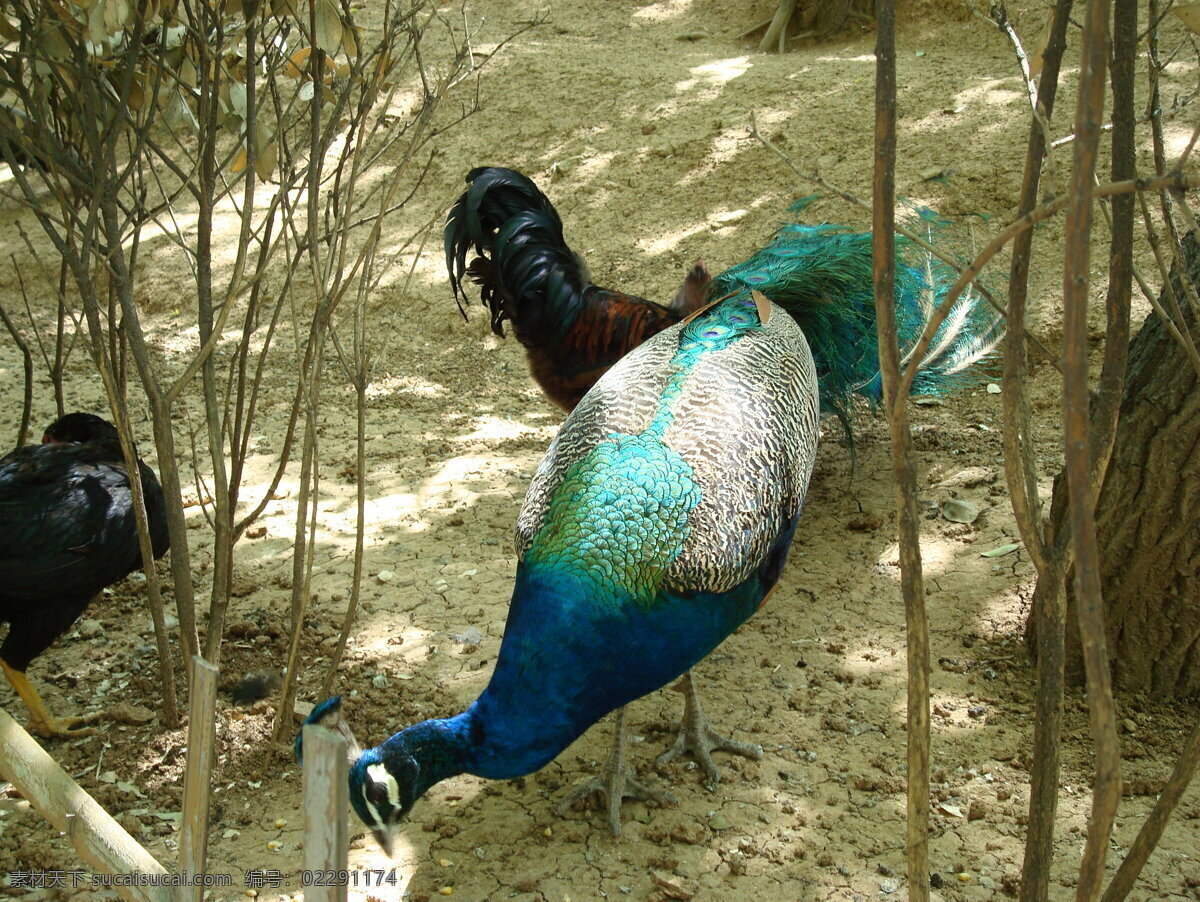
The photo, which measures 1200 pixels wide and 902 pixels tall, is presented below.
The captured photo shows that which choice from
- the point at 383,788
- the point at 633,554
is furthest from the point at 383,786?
the point at 633,554

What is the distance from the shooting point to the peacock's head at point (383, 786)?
2697 mm

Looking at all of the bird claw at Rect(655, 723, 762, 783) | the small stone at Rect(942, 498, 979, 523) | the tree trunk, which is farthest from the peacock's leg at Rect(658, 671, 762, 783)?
the small stone at Rect(942, 498, 979, 523)

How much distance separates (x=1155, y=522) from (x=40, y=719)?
386 centimetres

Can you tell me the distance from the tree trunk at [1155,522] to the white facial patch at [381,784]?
2182 mm

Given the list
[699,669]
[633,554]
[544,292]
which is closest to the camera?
[633,554]

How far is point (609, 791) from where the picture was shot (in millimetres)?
3412

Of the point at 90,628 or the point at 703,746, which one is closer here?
the point at 703,746

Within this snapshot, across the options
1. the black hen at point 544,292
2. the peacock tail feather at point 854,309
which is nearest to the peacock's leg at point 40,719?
the black hen at point 544,292

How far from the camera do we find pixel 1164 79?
8109 mm

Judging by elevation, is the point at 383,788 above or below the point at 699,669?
below

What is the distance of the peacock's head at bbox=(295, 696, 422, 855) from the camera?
2697mm

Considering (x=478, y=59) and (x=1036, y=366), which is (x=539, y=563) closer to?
(x=1036, y=366)

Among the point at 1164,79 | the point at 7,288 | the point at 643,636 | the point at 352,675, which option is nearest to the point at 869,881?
the point at 643,636

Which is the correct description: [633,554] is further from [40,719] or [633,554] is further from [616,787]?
[40,719]
